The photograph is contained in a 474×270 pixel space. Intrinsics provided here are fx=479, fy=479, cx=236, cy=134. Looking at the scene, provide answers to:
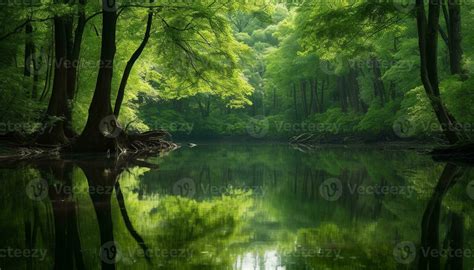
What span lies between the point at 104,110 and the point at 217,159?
16.3 ft

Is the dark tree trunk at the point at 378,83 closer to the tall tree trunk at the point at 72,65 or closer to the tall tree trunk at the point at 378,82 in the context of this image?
the tall tree trunk at the point at 378,82

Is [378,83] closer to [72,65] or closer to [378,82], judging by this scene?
[378,82]

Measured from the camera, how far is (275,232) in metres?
5.72

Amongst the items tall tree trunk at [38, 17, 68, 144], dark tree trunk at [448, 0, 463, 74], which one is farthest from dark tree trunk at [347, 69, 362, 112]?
tall tree trunk at [38, 17, 68, 144]

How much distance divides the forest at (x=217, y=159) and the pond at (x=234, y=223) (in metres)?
0.03

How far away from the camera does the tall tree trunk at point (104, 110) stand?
716 inches

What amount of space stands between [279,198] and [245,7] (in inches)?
532

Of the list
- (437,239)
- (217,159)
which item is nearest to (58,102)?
(217,159)

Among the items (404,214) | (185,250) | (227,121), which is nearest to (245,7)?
(404,214)

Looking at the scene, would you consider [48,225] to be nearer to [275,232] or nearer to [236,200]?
[275,232]

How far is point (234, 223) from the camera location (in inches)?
245

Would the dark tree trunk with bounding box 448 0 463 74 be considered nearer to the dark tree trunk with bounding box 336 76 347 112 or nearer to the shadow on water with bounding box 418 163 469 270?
the shadow on water with bounding box 418 163 469 270

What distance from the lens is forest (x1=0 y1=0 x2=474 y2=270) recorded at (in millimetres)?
4934

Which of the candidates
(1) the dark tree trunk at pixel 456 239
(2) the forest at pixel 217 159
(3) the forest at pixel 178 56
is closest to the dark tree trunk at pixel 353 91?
(2) the forest at pixel 217 159
